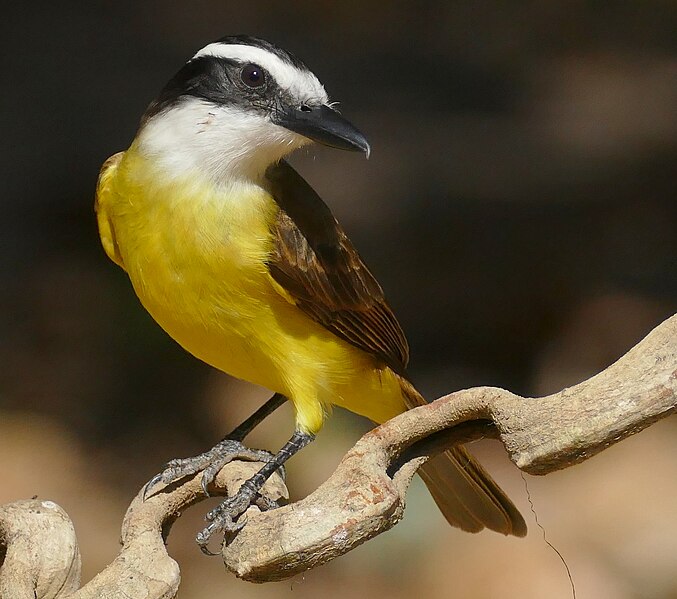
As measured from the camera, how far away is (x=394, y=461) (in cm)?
183

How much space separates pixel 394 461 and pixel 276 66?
1.03 m

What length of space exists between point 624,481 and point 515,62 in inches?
93.4

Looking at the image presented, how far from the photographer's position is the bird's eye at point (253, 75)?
251 cm

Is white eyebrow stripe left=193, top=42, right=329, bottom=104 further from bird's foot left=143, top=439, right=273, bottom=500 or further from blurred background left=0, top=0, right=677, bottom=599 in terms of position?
blurred background left=0, top=0, right=677, bottom=599

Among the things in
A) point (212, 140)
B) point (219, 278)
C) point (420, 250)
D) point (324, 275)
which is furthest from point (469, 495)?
point (420, 250)

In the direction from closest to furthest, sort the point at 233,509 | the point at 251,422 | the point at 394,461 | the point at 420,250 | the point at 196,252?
1. the point at 394,461
2. the point at 233,509
3. the point at 196,252
4. the point at 251,422
5. the point at 420,250

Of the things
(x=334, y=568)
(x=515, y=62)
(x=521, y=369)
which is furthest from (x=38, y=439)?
(x=515, y=62)

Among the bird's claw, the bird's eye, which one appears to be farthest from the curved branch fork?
the bird's eye

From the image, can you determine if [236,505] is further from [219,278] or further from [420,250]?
[420,250]

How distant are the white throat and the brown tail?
0.77 m

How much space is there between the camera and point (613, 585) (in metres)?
4.08

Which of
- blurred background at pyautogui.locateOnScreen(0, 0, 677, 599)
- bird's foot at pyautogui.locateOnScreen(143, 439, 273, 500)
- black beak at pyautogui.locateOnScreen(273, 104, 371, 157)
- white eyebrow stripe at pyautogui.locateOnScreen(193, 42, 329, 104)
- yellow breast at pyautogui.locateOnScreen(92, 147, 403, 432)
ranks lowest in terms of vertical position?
blurred background at pyautogui.locateOnScreen(0, 0, 677, 599)

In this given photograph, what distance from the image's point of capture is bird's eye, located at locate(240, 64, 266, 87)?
2512 mm

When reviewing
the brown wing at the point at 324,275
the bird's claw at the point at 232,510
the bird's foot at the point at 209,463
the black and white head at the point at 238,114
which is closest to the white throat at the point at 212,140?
the black and white head at the point at 238,114
